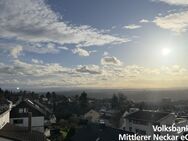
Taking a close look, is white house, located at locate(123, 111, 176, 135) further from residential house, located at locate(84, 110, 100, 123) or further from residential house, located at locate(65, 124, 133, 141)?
residential house, located at locate(84, 110, 100, 123)

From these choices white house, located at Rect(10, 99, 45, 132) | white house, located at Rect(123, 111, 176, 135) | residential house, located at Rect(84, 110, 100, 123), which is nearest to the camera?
white house, located at Rect(10, 99, 45, 132)

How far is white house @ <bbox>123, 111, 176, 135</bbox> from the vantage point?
62.2 meters

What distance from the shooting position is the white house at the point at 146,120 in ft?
204

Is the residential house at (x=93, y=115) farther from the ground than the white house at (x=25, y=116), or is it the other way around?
the white house at (x=25, y=116)

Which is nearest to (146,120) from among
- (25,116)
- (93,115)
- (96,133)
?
(96,133)

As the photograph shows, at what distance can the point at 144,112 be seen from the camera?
69.9m

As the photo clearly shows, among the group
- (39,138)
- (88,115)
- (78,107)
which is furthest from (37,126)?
(78,107)

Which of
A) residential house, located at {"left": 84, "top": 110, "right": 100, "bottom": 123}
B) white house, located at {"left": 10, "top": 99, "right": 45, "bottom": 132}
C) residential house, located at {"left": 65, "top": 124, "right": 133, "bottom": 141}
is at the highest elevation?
white house, located at {"left": 10, "top": 99, "right": 45, "bottom": 132}

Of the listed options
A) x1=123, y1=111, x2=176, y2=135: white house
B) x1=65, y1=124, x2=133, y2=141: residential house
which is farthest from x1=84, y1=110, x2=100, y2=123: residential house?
x1=65, y1=124, x2=133, y2=141: residential house

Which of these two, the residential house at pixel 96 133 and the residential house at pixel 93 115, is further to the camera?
the residential house at pixel 93 115

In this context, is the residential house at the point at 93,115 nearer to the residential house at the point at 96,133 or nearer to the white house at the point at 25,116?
the white house at the point at 25,116

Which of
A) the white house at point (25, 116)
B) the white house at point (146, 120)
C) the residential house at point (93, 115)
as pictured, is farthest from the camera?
the residential house at point (93, 115)

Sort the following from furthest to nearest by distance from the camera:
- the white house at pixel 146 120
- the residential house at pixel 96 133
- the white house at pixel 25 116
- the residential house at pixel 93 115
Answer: the residential house at pixel 93 115 < the white house at pixel 146 120 < the white house at pixel 25 116 < the residential house at pixel 96 133

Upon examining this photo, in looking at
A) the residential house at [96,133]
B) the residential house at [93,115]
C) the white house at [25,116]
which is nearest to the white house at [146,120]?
the residential house at [96,133]
